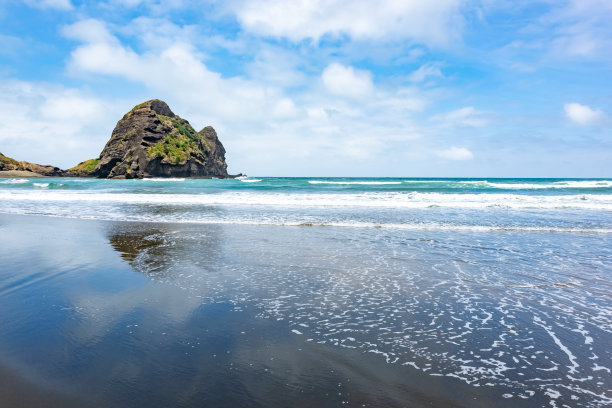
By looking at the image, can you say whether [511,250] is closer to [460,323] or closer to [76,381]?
[460,323]

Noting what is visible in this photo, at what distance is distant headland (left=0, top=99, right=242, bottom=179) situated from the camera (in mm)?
85125

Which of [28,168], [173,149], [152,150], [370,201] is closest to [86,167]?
[28,168]

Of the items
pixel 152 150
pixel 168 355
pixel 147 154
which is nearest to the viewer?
pixel 168 355

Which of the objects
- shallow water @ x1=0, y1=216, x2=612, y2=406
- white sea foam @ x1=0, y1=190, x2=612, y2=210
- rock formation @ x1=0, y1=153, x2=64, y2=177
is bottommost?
shallow water @ x1=0, y1=216, x2=612, y2=406

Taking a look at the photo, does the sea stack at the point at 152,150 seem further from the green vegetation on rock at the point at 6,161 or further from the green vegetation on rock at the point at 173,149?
the green vegetation on rock at the point at 6,161

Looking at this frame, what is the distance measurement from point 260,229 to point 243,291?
6.64 m

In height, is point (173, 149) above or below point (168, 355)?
above

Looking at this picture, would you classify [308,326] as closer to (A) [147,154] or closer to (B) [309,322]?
(B) [309,322]

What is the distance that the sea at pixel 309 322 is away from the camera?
2926mm

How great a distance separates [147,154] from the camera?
8425 cm

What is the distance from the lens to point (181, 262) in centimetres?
736

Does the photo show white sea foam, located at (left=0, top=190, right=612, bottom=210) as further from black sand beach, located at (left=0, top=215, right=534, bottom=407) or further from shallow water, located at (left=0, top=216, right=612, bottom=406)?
black sand beach, located at (left=0, top=215, right=534, bottom=407)

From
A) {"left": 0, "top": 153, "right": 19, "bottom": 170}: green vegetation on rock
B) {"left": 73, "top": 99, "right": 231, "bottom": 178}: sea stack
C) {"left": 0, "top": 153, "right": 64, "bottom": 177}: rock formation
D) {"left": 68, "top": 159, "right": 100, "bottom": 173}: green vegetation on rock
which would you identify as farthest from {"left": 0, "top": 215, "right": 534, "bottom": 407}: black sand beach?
{"left": 0, "top": 153, "right": 19, "bottom": 170}: green vegetation on rock

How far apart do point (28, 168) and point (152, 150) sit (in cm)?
4278
